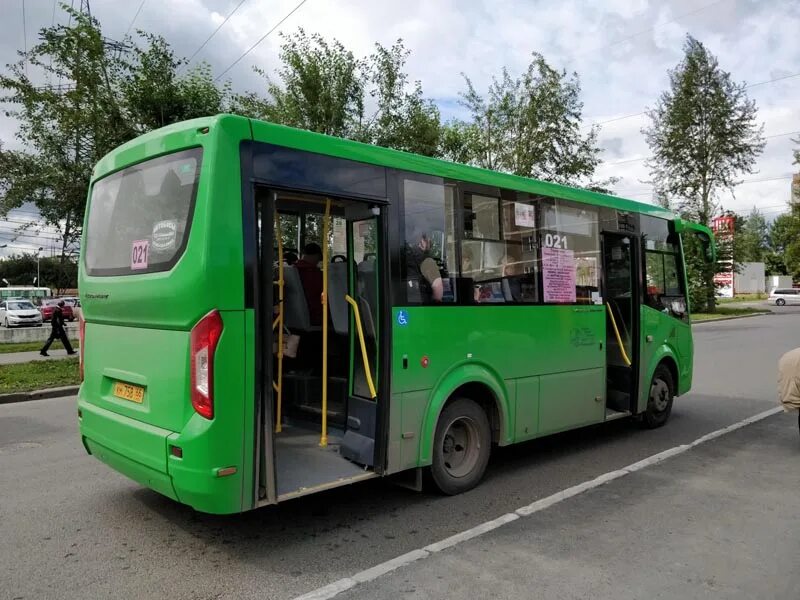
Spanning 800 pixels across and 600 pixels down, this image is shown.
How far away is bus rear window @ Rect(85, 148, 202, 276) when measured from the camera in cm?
394

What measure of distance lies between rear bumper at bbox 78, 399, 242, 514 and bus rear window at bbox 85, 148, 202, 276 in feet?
3.50

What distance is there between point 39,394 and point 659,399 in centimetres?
1002

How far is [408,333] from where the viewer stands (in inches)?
186

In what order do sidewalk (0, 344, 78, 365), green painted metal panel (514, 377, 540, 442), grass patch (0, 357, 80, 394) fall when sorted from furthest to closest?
1. sidewalk (0, 344, 78, 365)
2. grass patch (0, 357, 80, 394)
3. green painted metal panel (514, 377, 540, 442)

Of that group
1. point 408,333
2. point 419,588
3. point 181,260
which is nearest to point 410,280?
point 408,333

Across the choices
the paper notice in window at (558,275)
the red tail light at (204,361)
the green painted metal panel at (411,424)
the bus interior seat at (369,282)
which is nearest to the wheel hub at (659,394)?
the paper notice in window at (558,275)

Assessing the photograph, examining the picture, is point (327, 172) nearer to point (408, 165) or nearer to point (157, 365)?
point (408, 165)

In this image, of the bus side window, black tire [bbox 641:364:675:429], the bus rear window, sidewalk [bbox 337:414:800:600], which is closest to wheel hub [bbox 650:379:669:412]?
black tire [bbox 641:364:675:429]

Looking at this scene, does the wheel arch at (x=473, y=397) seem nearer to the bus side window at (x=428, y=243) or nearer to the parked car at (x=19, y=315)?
the bus side window at (x=428, y=243)

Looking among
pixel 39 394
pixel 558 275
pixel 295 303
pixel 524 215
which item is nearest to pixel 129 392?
pixel 295 303

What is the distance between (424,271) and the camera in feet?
16.2

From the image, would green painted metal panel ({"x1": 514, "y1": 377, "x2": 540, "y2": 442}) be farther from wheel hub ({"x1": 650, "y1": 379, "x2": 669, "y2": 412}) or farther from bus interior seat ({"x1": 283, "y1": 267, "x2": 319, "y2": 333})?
wheel hub ({"x1": 650, "y1": 379, "x2": 669, "y2": 412})

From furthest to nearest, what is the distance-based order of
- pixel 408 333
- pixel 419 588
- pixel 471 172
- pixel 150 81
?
1. pixel 150 81
2. pixel 471 172
3. pixel 408 333
4. pixel 419 588

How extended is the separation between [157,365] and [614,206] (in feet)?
17.5
